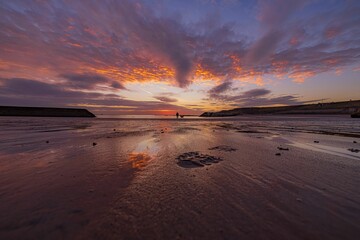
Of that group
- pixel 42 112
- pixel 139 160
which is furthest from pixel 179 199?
pixel 42 112

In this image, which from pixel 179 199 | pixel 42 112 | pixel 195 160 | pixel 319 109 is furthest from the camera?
pixel 319 109

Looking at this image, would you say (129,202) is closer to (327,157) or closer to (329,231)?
(329,231)

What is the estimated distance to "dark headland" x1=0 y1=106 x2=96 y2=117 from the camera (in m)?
52.8

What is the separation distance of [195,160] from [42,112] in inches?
2780

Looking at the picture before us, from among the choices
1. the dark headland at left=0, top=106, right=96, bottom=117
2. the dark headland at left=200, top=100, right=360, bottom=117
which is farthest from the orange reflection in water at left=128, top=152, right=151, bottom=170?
the dark headland at left=200, top=100, right=360, bottom=117

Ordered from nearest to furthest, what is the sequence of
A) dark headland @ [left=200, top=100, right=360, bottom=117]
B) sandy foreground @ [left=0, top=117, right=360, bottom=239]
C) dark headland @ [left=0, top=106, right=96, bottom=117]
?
sandy foreground @ [left=0, top=117, right=360, bottom=239], dark headland @ [left=0, top=106, right=96, bottom=117], dark headland @ [left=200, top=100, right=360, bottom=117]

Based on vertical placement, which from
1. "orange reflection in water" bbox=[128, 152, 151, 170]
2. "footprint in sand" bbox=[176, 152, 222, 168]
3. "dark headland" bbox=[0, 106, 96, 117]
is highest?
"dark headland" bbox=[0, 106, 96, 117]

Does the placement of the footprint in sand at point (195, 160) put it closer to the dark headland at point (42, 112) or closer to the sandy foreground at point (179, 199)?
the sandy foreground at point (179, 199)

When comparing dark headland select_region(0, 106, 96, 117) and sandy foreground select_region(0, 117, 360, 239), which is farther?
dark headland select_region(0, 106, 96, 117)

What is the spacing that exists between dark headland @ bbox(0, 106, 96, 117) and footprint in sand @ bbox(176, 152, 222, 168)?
213 feet

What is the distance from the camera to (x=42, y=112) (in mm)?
55094

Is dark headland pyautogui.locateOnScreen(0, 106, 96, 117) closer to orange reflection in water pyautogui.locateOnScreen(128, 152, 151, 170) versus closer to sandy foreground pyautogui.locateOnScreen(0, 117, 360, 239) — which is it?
sandy foreground pyautogui.locateOnScreen(0, 117, 360, 239)

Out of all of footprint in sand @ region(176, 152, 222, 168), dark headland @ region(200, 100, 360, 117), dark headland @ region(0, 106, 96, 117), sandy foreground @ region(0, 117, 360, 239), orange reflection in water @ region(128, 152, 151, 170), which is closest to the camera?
sandy foreground @ region(0, 117, 360, 239)

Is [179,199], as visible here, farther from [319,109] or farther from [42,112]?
[319,109]
